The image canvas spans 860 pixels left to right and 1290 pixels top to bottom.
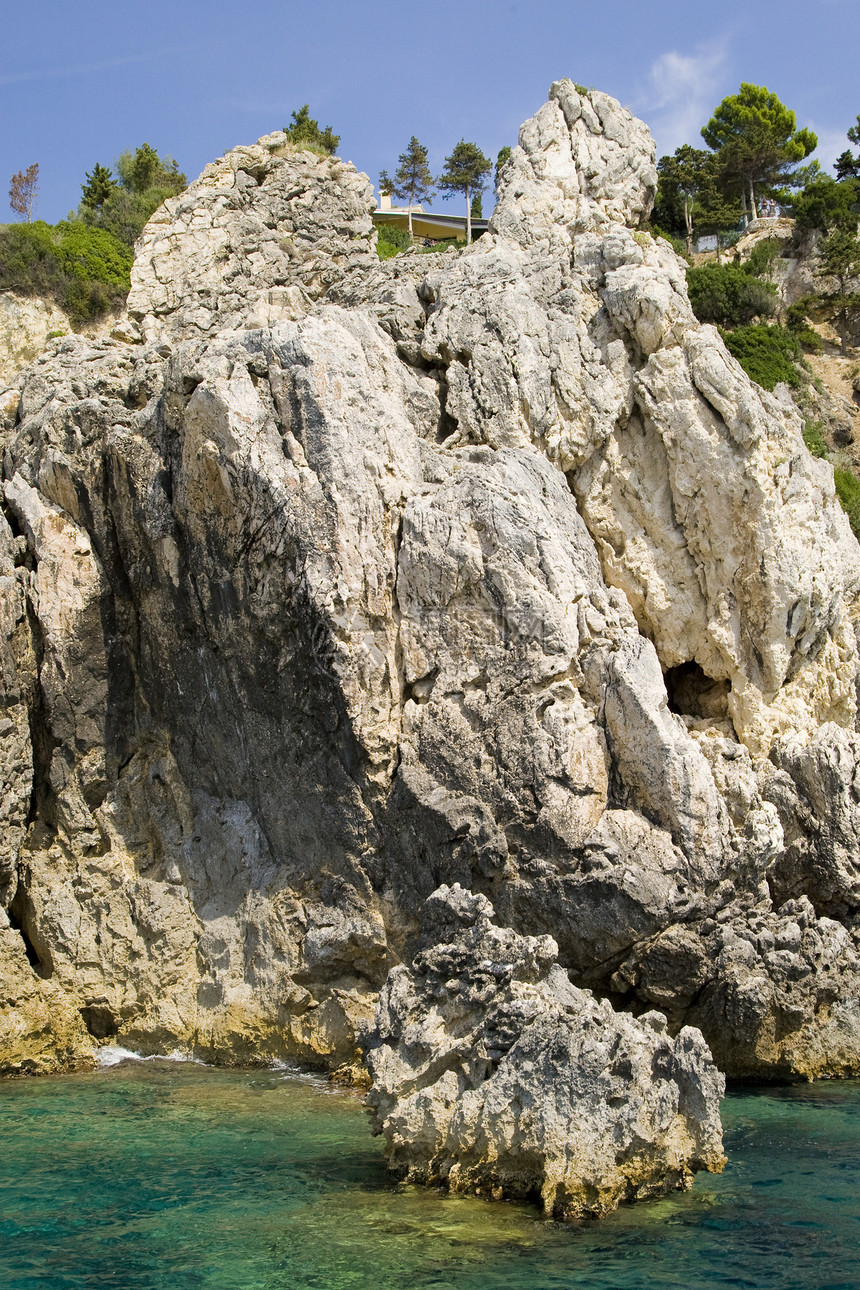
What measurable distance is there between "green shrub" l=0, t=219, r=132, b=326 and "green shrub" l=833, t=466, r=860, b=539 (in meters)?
23.1

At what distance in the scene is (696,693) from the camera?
1817 cm

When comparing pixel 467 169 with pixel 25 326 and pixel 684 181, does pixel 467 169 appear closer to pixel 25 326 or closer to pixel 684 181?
pixel 684 181

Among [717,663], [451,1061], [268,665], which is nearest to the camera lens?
[451,1061]

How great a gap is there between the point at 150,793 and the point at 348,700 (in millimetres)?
4541

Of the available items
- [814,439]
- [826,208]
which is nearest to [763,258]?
[826,208]

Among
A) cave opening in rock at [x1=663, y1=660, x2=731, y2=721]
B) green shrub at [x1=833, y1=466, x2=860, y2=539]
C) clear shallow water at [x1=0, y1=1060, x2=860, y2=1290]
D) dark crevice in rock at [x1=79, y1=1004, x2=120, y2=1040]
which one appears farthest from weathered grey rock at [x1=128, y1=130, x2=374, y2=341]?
green shrub at [x1=833, y1=466, x2=860, y2=539]

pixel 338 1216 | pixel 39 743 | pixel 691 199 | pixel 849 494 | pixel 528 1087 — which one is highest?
pixel 691 199

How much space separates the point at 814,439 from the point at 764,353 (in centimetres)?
348

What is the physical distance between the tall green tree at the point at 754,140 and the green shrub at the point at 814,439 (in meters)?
20.3

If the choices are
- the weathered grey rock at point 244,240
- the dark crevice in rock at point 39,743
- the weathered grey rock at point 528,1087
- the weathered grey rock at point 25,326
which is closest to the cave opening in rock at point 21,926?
the dark crevice in rock at point 39,743

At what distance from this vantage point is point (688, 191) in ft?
167

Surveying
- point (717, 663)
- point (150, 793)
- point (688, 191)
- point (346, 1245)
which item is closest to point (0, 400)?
point (150, 793)

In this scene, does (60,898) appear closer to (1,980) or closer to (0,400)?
(1,980)

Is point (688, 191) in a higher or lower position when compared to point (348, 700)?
higher
